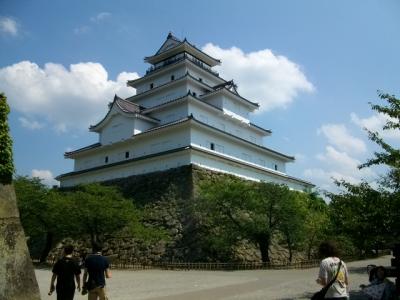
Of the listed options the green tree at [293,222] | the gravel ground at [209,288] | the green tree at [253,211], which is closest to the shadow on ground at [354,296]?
the gravel ground at [209,288]

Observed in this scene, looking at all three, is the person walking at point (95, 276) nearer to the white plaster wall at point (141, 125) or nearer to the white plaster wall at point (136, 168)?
the white plaster wall at point (136, 168)

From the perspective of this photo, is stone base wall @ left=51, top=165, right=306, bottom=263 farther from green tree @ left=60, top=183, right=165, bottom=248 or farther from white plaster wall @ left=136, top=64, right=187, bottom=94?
white plaster wall @ left=136, top=64, right=187, bottom=94

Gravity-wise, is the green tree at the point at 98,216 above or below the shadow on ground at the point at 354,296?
above

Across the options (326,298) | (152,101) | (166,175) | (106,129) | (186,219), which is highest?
(152,101)

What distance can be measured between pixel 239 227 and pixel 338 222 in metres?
13.6

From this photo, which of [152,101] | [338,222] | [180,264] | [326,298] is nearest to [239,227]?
[180,264]

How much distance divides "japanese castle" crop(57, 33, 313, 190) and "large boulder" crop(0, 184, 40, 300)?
65.9ft

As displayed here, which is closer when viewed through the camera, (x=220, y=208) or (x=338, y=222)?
(x=338, y=222)

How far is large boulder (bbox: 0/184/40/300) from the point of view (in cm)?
933

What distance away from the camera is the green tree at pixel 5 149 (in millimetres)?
10016

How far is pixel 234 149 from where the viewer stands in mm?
35438

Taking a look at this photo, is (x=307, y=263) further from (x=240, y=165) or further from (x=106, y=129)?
(x=106, y=129)

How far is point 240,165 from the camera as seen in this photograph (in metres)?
33.7

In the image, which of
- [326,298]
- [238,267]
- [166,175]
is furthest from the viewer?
[166,175]
